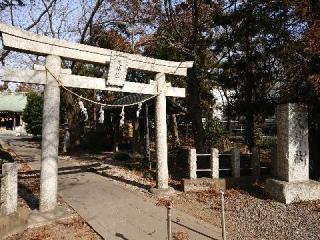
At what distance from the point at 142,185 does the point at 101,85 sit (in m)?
4.12

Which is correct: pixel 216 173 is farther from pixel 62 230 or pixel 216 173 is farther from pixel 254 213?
pixel 62 230

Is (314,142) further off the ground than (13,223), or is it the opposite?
(314,142)

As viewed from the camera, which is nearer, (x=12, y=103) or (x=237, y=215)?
(x=237, y=215)

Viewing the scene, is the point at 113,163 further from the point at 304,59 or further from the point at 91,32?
the point at 304,59

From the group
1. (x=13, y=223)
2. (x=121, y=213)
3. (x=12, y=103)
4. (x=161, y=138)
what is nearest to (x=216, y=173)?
(x=161, y=138)

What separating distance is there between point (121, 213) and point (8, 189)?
281cm

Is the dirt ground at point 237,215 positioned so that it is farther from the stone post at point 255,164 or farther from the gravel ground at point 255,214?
the stone post at point 255,164

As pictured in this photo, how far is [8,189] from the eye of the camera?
742cm

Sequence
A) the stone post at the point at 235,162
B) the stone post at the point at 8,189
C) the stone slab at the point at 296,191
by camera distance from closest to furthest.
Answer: the stone post at the point at 8,189 < the stone slab at the point at 296,191 < the stone post at the point at 235,162

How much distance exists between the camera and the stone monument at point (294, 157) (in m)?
10.1

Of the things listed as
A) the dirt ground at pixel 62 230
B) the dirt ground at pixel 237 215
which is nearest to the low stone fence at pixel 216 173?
the dirt ground at pixel 237 215

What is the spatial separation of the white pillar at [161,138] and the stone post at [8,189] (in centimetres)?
484

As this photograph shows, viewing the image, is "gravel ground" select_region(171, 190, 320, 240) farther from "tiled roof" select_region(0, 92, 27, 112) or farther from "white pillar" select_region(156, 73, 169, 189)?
"tiled roof" select_region(0, 92, 27, 112)

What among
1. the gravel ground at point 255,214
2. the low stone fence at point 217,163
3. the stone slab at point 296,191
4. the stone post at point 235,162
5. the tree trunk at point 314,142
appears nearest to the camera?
the gravel ground at point 255,214
